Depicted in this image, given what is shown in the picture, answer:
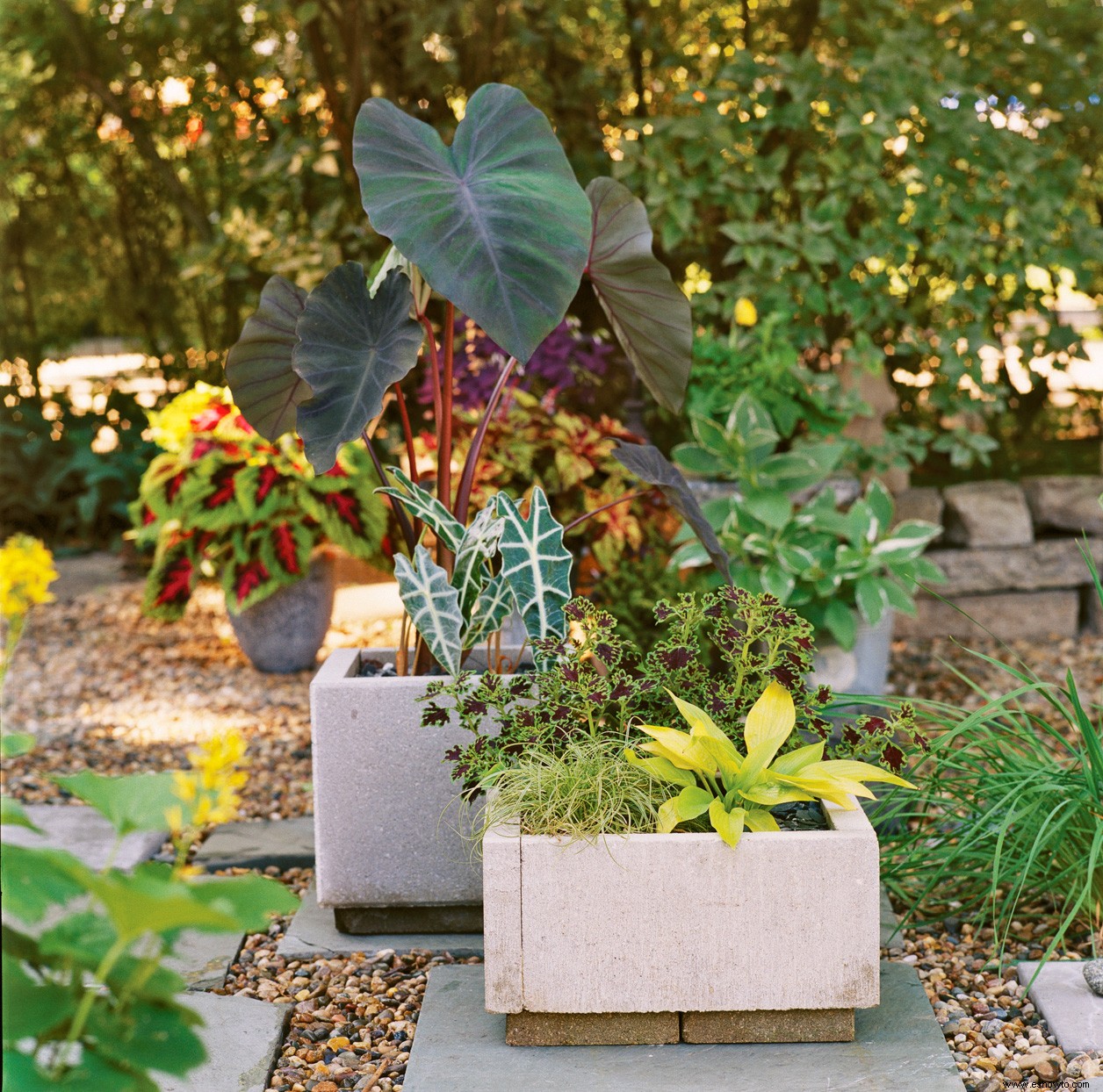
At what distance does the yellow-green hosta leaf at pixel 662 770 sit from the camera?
1.68 metres

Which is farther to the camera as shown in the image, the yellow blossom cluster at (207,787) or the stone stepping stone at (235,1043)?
the stone stepping stone at (235,1043)

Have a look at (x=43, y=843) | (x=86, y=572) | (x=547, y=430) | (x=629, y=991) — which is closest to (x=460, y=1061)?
(x=629, y=991)

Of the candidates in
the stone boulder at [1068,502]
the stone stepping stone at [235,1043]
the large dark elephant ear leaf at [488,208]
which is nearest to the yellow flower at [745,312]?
the stone boulder at [1068,502]

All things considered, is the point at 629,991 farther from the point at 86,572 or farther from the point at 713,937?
the point at 86,572

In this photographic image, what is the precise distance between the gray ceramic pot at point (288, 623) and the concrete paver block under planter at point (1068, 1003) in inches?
90.8

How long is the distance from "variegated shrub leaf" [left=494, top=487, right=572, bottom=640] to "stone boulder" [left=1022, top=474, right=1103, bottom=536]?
2570 millimetres

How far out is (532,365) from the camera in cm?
335

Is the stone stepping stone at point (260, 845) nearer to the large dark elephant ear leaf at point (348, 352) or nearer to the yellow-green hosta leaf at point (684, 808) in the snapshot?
the large dark elephant ear leaf at point (348, 352)

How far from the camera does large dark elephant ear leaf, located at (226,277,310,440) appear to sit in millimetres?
2193

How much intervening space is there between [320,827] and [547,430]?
142cm

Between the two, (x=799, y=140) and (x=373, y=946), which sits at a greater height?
(x=799, y=140)

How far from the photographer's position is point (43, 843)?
2.46m

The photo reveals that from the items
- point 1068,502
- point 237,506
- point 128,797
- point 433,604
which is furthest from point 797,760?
point 1068,502

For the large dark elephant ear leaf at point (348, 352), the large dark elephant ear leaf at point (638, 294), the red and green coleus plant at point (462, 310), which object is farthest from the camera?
the large dark elephant ear leaf at point (638, 294)
